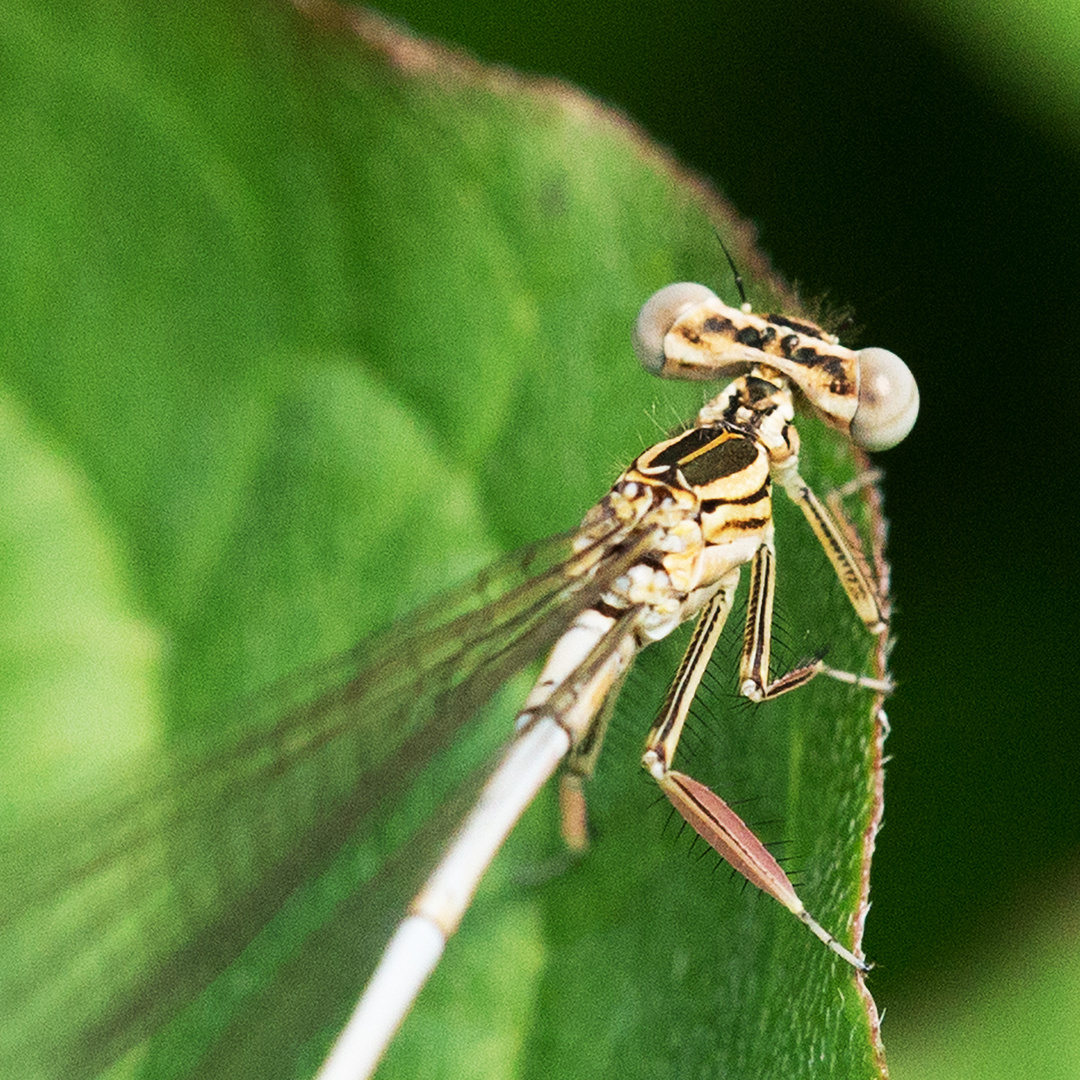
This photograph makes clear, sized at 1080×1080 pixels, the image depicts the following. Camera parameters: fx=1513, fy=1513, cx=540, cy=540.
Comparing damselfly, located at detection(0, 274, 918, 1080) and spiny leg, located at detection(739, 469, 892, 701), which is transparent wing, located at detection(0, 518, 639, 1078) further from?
spiny leg, located at detection(739, 469, 892, 701)

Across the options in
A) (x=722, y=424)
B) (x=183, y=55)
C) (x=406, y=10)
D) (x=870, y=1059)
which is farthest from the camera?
(x=406, y=10)

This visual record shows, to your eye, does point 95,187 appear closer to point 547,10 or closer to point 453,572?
point 453,572

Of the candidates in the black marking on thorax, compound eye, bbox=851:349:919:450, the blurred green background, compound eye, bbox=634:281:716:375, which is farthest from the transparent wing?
the blurred green background

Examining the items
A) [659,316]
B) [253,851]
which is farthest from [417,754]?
[659,316]

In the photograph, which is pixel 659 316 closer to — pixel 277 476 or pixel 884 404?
pixel 884 404

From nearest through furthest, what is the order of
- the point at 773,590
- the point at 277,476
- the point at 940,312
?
the point at 277,476
the point at 773,590
the point at 940,312

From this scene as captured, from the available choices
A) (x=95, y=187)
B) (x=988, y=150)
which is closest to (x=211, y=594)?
(x=95, y=187)
